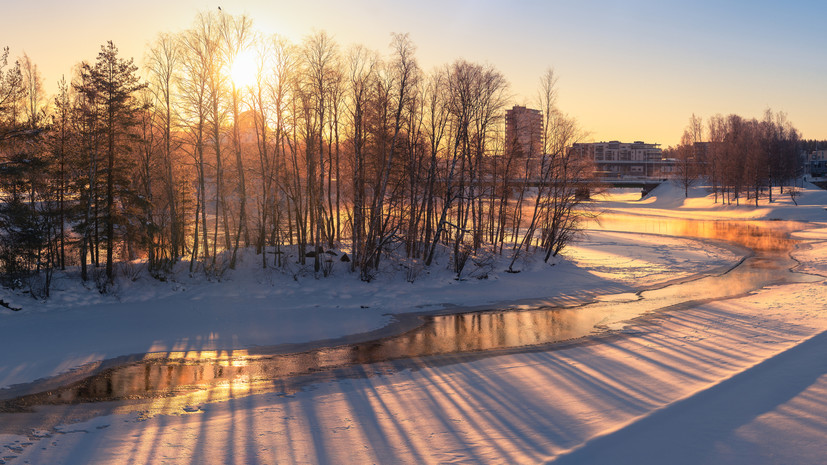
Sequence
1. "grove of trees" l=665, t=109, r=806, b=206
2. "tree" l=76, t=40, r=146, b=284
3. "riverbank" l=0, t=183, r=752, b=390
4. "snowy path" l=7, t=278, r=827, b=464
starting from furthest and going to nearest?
"grove of trees" l=665, t=109, r=806, b=206
"tree" l=76, t=40, r=146, b=284
"riverbank" l=0, t=183, r=752, b=390
"snowy path" l=7, t=278, r=827, b=464

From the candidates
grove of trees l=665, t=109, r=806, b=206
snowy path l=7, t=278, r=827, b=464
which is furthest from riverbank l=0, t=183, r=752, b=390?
grove of trees l=665, t=109, r=806, b=206

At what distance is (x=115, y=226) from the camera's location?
26.5m

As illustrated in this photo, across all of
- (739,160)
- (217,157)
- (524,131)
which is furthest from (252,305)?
(739,160)

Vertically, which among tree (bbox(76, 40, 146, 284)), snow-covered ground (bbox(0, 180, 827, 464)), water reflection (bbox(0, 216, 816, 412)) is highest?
tree (bbox(76, 40, 146, 284))

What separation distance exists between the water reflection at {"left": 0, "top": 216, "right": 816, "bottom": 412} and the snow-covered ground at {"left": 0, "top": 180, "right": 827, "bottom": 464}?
969mm

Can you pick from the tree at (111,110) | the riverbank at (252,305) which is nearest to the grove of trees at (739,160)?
the riverbank at (252,305)

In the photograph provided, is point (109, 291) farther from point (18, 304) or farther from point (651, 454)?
point (651, 454)

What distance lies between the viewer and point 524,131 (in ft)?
114

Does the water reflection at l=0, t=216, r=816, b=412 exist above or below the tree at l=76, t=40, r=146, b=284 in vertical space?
below

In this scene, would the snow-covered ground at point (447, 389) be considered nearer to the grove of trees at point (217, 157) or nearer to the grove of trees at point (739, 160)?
the grove of trees at point (217, 157)

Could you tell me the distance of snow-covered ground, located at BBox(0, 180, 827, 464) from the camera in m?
8.81

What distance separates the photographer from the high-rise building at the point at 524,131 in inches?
1357

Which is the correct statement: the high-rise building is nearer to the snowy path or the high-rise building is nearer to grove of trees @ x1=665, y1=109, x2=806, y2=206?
the snowy path

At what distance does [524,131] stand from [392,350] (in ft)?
72.0
